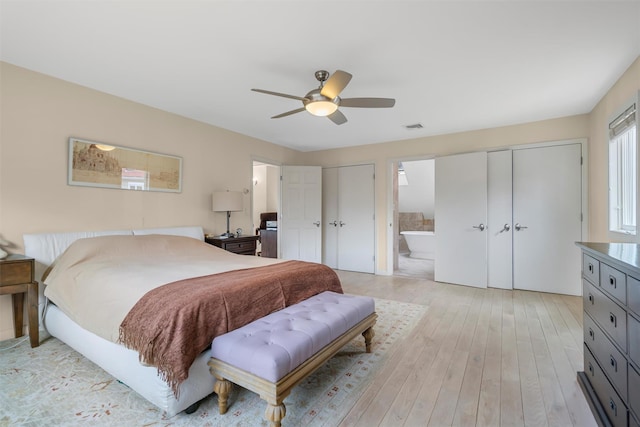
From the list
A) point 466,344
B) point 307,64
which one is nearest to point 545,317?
point 466,344

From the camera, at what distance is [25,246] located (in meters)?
2.48

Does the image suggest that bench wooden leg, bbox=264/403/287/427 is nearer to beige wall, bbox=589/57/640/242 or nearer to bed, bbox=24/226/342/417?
bed, bbox=24/226/342/417

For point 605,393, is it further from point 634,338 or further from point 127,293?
point 127,293

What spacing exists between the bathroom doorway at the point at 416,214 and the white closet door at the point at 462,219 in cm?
138

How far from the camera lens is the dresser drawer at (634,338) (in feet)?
3.67

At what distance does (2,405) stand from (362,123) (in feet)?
13.6

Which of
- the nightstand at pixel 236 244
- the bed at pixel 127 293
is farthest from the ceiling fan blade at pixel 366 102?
the nightstand at pixel 236 244

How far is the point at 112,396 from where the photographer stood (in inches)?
68.7

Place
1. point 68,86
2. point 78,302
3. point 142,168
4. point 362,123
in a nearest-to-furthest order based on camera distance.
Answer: point 78,302
point 68,86
point 142,168
point 362,123

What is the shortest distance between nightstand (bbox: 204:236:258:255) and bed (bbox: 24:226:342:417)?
1.68 ft

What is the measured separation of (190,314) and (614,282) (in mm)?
2073

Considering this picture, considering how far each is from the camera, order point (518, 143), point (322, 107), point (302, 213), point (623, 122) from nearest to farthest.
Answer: point (322, 107), point (623, 122), point (518, 143), point (302, 213)

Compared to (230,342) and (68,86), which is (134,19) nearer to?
(68,86)

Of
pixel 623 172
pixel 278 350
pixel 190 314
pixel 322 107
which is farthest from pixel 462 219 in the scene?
pixel 190 314
